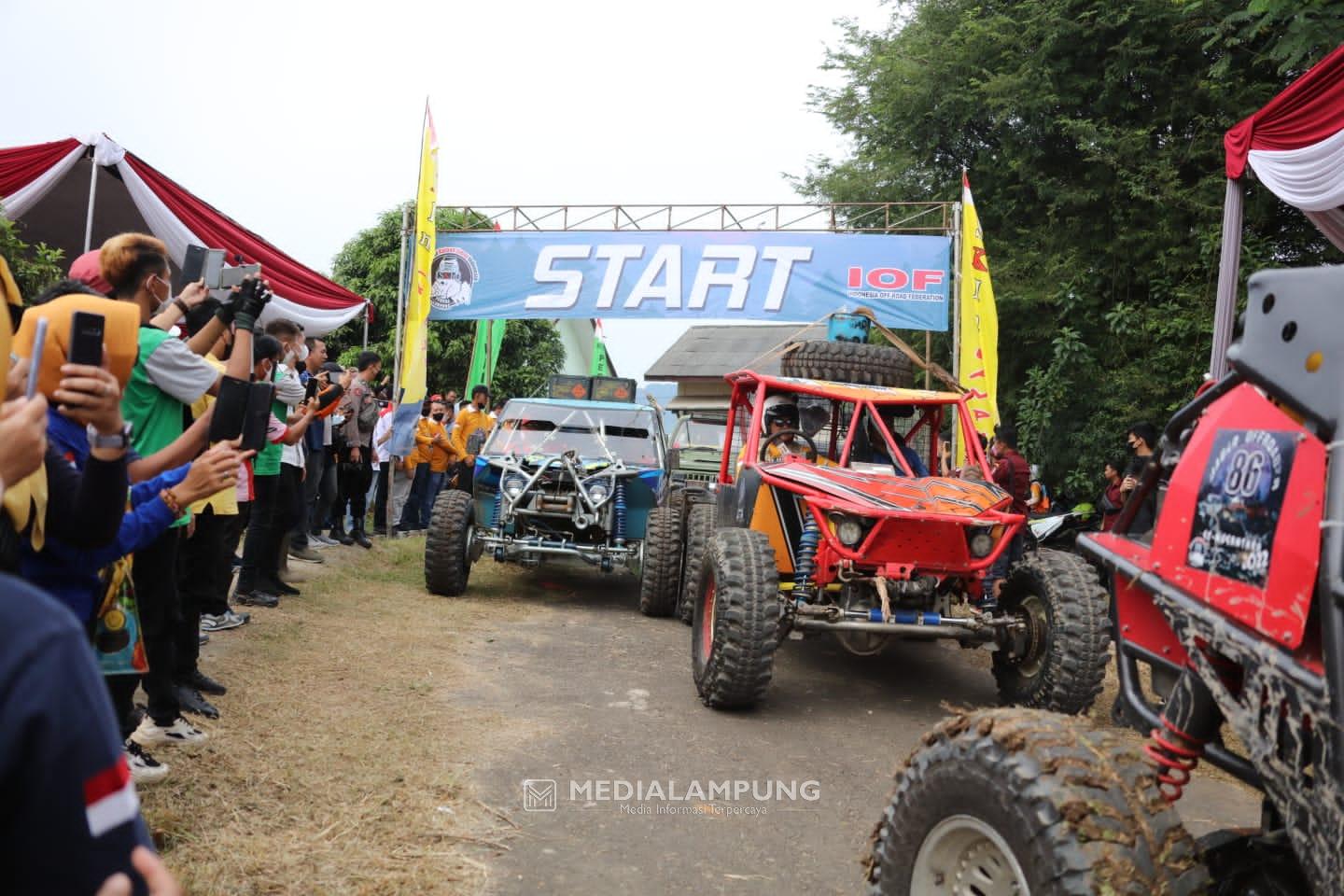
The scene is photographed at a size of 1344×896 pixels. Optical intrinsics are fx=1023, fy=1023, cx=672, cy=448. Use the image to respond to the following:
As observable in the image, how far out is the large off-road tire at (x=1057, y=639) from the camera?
16.6ft

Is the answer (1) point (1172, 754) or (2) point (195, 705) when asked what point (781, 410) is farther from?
(1) point (1172, 754)

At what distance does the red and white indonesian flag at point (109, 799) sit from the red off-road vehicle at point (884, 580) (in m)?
4.26

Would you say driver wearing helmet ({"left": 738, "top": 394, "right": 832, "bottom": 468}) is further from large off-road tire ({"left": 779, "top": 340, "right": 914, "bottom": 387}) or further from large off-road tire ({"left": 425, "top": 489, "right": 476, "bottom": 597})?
large off-road tire ({"left": 425, "top": 489, "right": 476, "bottom": 597})

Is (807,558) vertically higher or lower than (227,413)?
lower

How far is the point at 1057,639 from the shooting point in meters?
→ 5.12

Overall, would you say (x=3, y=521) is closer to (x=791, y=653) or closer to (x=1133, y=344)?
(x=791, y=653)

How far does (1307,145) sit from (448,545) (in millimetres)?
7443

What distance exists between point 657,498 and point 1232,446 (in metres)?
7.04

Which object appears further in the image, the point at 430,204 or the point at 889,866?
the point at 430,204

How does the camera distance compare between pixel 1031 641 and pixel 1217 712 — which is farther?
pixel 1031 641

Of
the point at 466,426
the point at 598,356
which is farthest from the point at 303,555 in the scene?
the point at 598,356

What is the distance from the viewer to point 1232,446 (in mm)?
2059

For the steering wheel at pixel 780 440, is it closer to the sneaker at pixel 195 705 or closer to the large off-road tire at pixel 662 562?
the large off-road tire at pixel 662 562

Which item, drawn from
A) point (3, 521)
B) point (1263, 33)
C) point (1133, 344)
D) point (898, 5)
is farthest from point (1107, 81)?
point (3, 521)
